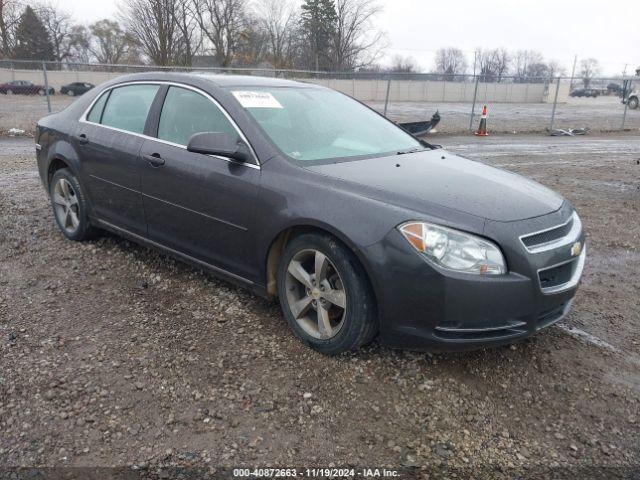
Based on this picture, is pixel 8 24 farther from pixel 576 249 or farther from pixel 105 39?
pixel 576 249

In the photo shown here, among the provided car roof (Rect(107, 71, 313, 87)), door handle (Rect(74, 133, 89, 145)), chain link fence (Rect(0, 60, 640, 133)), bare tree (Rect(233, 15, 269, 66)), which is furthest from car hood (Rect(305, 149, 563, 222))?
bare tree (Rect(233, 15, 269, 66))

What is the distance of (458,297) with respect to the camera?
263 centimetres

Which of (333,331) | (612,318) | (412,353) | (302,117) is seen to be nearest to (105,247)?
(302,117)

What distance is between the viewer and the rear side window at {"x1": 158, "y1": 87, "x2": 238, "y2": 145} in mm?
3656

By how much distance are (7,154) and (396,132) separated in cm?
913

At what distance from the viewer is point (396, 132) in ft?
14.1

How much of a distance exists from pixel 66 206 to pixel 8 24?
2105 inches

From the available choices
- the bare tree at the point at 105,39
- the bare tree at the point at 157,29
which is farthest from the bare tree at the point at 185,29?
the bare tree at the point at 105,39

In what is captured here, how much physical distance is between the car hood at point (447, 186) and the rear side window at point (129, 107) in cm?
168

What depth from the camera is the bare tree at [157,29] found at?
37656mm

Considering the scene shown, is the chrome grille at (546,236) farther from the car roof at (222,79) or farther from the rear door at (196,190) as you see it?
the car roof at (222,79)

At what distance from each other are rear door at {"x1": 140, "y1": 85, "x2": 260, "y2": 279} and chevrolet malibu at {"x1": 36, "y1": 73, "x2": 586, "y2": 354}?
0.01 m

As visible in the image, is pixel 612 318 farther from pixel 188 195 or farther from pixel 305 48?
pixel 305 48

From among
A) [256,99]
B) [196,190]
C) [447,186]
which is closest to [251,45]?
[256,99]
